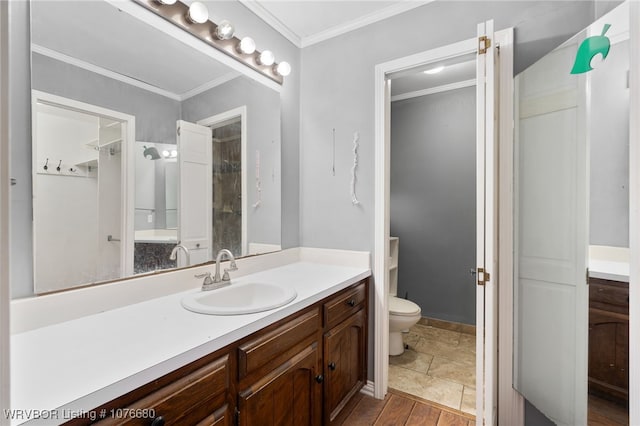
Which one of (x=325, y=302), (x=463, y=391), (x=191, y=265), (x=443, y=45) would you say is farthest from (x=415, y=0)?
(x=463, y=391)

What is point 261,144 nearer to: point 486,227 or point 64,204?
point 64,204

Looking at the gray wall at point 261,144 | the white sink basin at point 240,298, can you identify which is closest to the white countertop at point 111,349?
the white sink basin at point 240,298

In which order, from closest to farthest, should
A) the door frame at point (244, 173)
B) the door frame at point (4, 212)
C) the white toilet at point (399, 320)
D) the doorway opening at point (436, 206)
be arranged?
the door frame at point (4, 212) → the door frame at point (244, 173) → the white toilet at point (399, 320) → the doorway opening at point (436, 206)

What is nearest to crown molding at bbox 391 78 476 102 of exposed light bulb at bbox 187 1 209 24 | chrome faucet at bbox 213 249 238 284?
exposed light bulb at bbox 187 1 209 24

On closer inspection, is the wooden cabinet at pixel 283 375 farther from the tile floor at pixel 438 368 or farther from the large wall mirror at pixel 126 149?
the tile floor at pixel 438 368

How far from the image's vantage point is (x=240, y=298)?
152cm

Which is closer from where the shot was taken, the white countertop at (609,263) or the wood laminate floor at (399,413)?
the white countertop at (609,263)

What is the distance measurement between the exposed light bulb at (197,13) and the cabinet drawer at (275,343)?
1.46 meters

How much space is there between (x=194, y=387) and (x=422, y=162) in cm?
280

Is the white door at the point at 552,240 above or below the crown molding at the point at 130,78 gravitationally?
below

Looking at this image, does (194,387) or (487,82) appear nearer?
(194,387)

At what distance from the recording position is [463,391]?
1.97 m

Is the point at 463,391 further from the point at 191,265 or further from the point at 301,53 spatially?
the point at 301,53

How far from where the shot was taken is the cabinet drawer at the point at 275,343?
1.02 m
